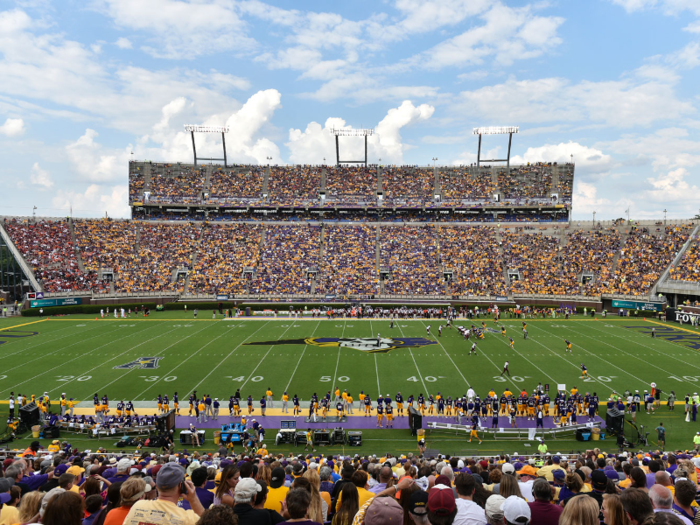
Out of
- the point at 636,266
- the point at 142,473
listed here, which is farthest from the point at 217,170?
the point at 142,473

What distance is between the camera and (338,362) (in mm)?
26375

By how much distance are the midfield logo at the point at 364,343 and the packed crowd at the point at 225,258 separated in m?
19.2

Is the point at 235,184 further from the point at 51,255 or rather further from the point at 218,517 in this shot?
the point at 218,517

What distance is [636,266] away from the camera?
4738cm

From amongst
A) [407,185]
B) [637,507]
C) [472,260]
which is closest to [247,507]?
[637,507]

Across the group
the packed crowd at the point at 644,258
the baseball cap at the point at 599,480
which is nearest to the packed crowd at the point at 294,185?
the packed crowd at the point at 644,258

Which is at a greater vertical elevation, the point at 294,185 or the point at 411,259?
the point at 294,185

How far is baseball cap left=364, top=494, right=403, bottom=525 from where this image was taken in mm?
3740

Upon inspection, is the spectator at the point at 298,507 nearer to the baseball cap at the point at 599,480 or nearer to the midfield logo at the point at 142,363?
the baseball cap at the point at 599,480

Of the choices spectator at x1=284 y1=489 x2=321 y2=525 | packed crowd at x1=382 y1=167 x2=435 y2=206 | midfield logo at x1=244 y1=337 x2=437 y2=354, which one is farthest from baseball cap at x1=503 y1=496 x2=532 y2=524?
packed crowd at x1=382 y1=167 x2=435 y2=206

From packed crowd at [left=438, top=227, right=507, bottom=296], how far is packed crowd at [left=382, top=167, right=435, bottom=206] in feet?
27.1

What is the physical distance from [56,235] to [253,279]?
25657mm

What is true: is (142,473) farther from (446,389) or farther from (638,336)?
(638,336)

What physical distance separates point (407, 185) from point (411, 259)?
18.1 m
